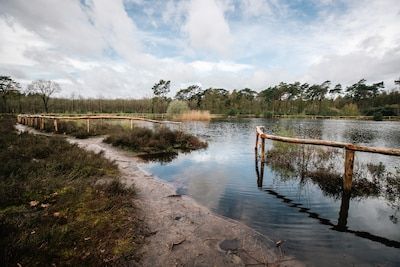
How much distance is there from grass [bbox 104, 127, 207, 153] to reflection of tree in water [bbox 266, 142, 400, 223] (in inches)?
195

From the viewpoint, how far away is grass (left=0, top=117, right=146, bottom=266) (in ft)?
8.04

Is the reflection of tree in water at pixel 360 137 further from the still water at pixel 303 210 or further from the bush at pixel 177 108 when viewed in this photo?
the bush at pixel 177 108

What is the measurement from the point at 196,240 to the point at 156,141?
29.2ft

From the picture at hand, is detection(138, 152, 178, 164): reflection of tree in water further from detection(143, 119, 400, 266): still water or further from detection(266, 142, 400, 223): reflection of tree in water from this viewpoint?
detection(266, 142, 400, 223): reflection of tree in water

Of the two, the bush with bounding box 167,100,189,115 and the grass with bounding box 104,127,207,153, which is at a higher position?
the bush with bounding box 167,100,189,115

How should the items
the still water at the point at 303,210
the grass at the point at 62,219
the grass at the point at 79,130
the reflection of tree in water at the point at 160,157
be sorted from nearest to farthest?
the grass at the point at 62,219 < the still water at the point at 303,210 < the reflection of tree in water at the point at 160,157 < the grass at the point at 79,130

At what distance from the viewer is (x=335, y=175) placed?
6.65 meters

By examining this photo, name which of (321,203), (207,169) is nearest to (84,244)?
(321,203)

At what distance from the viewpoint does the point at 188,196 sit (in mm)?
5555

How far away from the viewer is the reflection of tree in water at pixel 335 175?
19.2ft

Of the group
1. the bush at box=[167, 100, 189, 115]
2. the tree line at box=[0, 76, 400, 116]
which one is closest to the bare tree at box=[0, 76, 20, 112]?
the tree line at box=[0, 76, 400, 116]

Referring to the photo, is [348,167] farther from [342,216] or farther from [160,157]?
[160,157]

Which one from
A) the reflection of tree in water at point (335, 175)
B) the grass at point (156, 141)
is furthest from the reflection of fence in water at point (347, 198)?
the grass at point (156, 141)

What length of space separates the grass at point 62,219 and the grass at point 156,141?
607cm
